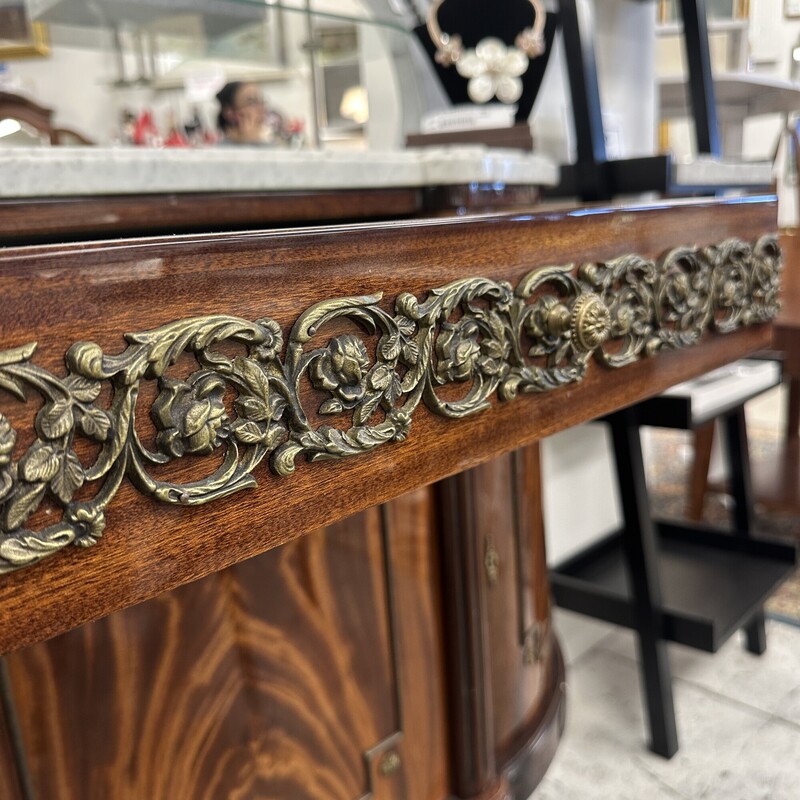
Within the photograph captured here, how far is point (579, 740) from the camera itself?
1.21 m

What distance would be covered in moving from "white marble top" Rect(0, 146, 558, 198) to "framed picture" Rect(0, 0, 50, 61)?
0.48 metres

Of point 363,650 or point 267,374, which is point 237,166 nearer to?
point 267,374

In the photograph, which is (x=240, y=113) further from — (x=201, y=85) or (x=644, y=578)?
(x=644, y=578)

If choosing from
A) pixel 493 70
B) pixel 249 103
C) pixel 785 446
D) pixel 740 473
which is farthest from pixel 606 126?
pixel 785 446

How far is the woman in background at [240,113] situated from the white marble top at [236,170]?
49 cm

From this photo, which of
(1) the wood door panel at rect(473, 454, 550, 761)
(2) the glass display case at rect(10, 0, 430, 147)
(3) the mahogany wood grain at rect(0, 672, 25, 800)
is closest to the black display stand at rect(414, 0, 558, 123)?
(2) the glass display case at rect(10, 0, 430, 147)

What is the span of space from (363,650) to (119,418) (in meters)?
0.52

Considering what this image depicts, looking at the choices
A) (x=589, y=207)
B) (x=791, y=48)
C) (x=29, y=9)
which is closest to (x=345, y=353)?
(x=589, y=207)

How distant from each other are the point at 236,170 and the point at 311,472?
0.30 metres

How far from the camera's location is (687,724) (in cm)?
123

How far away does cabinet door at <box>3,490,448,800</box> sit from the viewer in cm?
57

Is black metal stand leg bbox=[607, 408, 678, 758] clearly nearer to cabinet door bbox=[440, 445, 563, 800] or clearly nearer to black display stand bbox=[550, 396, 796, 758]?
black display stand bbox=[550, 396, 796, 758]

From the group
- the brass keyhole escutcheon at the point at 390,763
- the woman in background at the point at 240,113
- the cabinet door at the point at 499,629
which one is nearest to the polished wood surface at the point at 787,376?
the cabinet door at the point at 499,629

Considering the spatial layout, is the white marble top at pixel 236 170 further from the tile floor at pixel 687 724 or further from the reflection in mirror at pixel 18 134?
the tile floor at pixel 687 724
